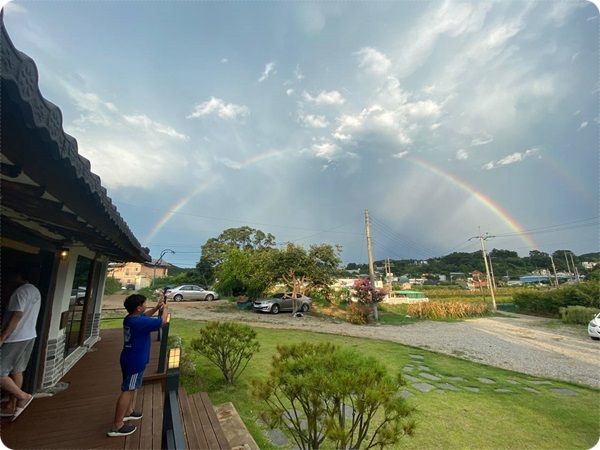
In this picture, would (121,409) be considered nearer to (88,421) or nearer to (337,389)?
(88,421)

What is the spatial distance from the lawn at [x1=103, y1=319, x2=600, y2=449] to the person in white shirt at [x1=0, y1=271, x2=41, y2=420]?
215 cm

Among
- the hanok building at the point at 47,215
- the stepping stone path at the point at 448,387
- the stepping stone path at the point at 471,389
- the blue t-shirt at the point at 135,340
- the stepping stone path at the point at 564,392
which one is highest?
the hanok building at the point at 47,215

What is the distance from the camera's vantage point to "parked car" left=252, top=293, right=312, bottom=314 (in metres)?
16.7

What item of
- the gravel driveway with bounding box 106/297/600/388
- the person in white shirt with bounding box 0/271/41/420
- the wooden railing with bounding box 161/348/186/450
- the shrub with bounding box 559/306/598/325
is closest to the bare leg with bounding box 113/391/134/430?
the person in white shirt with bounding box 0/271/41/420

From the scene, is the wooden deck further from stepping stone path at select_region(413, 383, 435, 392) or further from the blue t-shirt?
stepping stone path at select_region(413, 383, 435, 392)

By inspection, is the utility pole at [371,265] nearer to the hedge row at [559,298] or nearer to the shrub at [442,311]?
the shrub at [442,311]

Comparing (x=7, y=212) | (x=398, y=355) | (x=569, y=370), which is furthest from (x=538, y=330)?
(x=7, y=212)

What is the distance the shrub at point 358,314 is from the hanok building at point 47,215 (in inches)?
463

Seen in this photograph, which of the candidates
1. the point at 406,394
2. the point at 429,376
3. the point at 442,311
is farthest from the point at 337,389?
the point at 442,311

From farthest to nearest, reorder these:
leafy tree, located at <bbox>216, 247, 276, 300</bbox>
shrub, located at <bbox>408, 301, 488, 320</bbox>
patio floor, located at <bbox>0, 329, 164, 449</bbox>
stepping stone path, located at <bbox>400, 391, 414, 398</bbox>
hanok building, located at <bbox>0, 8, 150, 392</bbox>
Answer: shrub, located at <bbox>408, 301, 488, 320</bbox> < leafy tree, located at <bbox>216, 247, 276, 300</bbox> < stepping stone path, located at <bbox>400, 391, 414, 398</bbox> < patio floor, located at <bbox>0, 329, 164, 449</bbox> < hanok building, located at <bbox>0, 8, 150, 392</bbox>

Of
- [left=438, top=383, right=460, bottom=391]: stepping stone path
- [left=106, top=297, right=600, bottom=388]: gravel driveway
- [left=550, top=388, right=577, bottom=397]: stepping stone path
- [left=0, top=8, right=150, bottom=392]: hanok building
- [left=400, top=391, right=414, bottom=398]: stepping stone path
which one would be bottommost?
[left=106, top=297, right=600, bottom=388]: gravel driveway

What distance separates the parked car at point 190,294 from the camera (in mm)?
21686

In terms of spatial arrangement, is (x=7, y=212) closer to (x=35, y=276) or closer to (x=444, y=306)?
(x=35, y=276)

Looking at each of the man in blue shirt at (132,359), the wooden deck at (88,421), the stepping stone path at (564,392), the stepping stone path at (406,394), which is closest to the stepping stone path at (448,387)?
the stepping stone path at (406,394)
